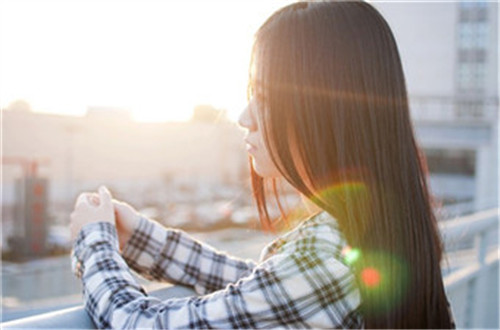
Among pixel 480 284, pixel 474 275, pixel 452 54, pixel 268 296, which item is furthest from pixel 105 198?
pixel 452 54

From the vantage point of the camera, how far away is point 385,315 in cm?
69

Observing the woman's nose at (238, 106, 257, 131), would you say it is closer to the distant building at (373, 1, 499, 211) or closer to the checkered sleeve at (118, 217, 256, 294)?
the checkered sleeve at (118, 217, 256, 294)

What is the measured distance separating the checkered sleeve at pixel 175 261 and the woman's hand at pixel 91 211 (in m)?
0.09

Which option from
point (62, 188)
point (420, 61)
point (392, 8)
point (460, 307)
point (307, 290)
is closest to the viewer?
point (307, 290)

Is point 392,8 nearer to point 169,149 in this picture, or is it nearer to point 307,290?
point 169,149

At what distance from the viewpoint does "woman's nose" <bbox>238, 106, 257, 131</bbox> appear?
78 centimetres

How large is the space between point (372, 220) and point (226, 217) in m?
20.8

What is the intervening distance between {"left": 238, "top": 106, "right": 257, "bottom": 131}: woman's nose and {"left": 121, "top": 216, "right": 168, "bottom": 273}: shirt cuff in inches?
11.0

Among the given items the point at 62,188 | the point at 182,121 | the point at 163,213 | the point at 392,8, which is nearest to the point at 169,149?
the point at 182,121

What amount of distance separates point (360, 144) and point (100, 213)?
1.32 feet

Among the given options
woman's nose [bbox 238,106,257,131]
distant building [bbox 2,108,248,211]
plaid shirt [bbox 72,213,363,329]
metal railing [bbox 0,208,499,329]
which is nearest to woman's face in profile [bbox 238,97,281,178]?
woman's nose [bbox 238,106,257,131]

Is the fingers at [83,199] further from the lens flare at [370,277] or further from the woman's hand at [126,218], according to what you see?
the lens flare at [370,277]

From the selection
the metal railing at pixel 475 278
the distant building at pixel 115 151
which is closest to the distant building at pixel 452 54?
the distant building at pixel 115 151

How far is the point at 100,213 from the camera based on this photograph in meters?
0.85
